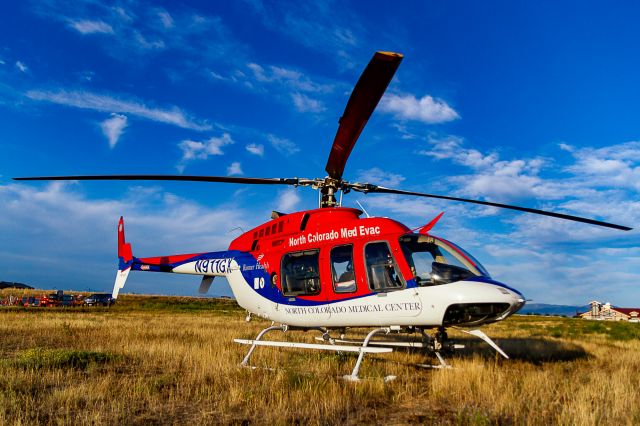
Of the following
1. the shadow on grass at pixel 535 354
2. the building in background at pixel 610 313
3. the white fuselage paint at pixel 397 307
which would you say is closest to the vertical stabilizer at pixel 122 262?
the white fuselage paint at pixel 397 307

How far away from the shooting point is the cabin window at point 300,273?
996 centimetres

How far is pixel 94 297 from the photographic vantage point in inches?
1892

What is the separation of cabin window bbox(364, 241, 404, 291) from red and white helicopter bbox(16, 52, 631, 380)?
20 millimetres

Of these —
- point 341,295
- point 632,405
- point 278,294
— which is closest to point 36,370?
point 278,294

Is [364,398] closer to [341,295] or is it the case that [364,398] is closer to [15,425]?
[341,295]

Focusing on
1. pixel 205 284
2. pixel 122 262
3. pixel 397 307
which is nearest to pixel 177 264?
pixel 205 284

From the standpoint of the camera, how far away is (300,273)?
406 inches

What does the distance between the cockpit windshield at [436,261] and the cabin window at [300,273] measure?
2.25 metres

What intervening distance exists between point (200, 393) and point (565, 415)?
515cm

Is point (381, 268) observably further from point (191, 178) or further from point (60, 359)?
point (60, 359)

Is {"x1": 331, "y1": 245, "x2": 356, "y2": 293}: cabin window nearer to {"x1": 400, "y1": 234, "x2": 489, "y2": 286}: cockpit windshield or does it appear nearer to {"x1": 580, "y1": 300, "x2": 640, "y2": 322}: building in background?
{"x1": 400, "y1": 234, "x2": 489, "y2": 286}: cockpit windshield

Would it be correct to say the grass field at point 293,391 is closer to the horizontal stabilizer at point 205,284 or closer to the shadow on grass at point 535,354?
the shadow on grass at point 535,354

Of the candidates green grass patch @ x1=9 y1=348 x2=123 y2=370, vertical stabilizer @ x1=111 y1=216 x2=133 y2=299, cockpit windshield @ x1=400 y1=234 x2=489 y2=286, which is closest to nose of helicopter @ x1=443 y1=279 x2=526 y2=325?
cockpit windshield @ x1=400 y1=234 x2=489 y2=286

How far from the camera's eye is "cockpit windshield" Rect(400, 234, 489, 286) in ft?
27.1
